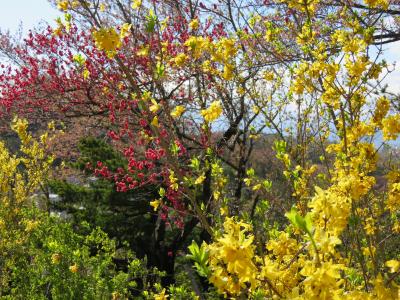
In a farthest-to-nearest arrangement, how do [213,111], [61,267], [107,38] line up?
1. [61,267]
2. [213,111]
3. [107,38]

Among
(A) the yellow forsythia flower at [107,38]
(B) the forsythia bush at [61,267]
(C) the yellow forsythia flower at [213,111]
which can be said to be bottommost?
(B) the forsythia bush at [61,267]

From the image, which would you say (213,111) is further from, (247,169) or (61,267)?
(61,267)

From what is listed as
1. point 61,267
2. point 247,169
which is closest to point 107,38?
point 247,169

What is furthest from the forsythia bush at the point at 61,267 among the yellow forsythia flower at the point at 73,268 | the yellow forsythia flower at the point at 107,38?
the yellow forsythia flower at the point at 107,38

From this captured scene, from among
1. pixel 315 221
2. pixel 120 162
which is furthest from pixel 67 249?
pixel 120 162

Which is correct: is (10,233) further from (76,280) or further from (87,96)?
(87,96)

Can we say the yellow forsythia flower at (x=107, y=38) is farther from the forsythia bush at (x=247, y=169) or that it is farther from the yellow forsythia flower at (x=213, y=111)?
the yellow forsythia flower at (x=213, y=111)

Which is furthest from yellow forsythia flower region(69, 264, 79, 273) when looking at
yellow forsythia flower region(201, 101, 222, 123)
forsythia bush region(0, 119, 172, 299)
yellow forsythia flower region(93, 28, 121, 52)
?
yellow forsythia flower region(93, 28, 121, 52)

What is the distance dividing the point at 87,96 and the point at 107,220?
7.60 feet

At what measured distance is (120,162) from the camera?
27.7 ft

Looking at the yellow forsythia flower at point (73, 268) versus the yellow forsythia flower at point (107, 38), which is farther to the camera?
the yellow forsythia flower at point (73, 268)

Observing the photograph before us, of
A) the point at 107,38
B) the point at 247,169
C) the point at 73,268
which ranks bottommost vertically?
the point at 73,268

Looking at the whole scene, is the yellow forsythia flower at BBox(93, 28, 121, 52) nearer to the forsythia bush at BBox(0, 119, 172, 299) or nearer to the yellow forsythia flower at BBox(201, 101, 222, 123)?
the yellow forsythia flower at BBox(201, 101, 222, 123)

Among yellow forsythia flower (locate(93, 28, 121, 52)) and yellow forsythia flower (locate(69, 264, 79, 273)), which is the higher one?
yellow forsythia flower (locate(93, 28, 121, 52))
